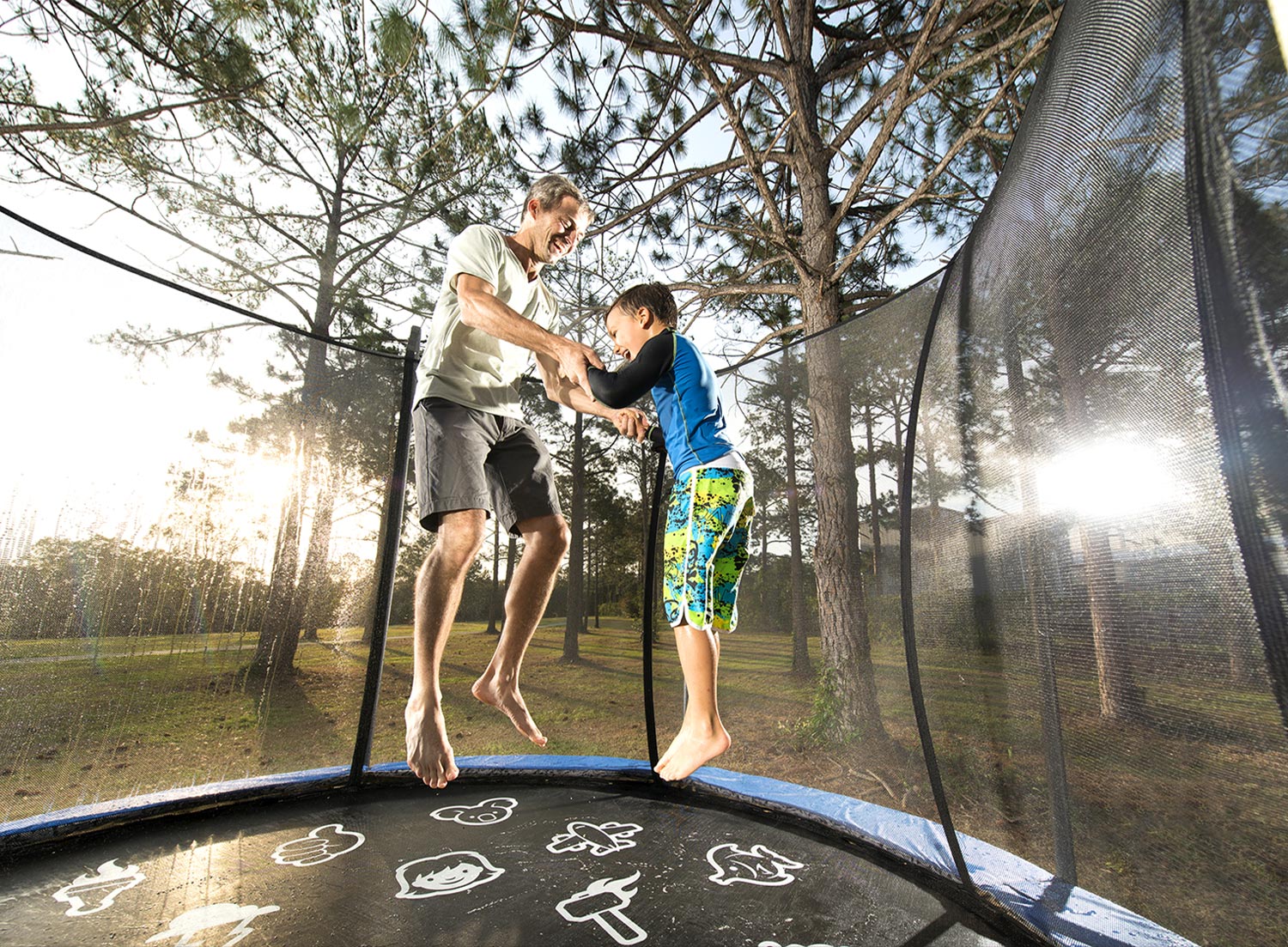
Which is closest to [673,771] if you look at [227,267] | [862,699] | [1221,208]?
[862,699]

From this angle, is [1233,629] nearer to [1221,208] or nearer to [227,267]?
[1221,208]

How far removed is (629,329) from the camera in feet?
4.27

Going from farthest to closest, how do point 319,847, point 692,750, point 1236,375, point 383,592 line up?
point 383,592 < point 319,847 < point 692,750 < point 1236,375

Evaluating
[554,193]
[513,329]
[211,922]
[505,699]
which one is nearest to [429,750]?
[505,699]

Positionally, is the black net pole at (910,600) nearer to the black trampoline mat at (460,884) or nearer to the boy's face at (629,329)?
the black trampoline mat at (460,884)

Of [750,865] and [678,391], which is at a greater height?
[678,391]

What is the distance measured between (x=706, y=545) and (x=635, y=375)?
14.5 inches

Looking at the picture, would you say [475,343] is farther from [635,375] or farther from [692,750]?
[692,750]

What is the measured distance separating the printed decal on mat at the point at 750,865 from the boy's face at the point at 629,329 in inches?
49.4

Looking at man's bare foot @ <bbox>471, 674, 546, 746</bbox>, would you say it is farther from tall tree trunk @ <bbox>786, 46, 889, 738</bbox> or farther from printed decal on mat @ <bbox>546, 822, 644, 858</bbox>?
tall tree trunk @ <bbox>786, 46, 889, 738</bbox>

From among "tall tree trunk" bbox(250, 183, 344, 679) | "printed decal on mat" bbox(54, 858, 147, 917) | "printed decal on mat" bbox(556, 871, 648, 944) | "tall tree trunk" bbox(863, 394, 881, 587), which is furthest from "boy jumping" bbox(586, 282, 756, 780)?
"tall tree trunk" bbox(250, 183, 344, 679)

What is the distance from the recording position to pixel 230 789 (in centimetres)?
184

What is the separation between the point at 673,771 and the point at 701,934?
34cm

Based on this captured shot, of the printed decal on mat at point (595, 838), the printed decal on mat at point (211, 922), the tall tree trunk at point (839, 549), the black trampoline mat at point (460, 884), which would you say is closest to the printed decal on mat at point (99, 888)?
the black trampoline mat at point (460, 884)
